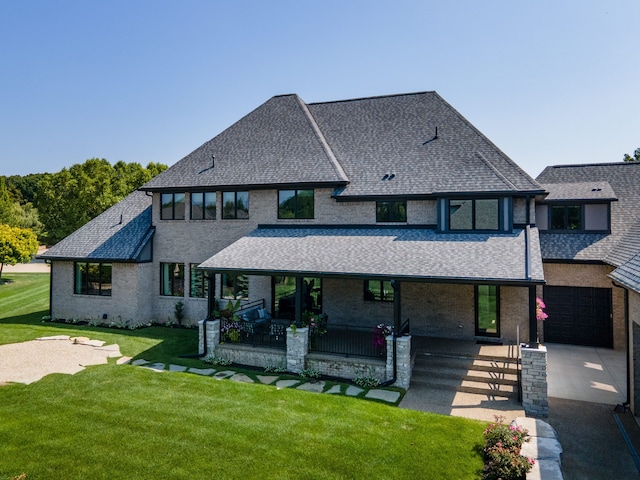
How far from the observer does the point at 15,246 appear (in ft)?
104

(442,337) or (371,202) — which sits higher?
(371,202)

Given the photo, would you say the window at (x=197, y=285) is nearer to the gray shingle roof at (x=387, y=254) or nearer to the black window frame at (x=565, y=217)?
the gray shingle roof at (x=387, y=254)

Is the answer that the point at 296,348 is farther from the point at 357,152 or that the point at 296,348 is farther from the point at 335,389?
the point at 357,152

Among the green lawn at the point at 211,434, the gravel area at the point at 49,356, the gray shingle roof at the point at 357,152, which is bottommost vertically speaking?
the green lawn at the point at 211,434

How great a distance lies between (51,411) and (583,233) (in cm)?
2051

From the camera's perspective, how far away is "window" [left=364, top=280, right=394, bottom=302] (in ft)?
52.1

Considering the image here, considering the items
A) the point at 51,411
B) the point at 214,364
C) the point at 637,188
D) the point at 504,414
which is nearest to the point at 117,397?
the point at 51,411

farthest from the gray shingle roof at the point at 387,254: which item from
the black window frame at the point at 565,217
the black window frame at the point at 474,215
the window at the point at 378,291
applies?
the black window frame at the point at 565,217

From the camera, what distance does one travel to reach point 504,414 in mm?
9789

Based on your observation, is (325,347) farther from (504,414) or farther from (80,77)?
(80,77)

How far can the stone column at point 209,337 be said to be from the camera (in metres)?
14.0

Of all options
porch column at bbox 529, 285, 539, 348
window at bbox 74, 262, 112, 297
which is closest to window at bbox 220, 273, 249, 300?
window at bbox 74, 262, 112, 297

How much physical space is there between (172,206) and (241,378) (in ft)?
35.5

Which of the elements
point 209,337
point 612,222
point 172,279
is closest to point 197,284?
point 172,279
